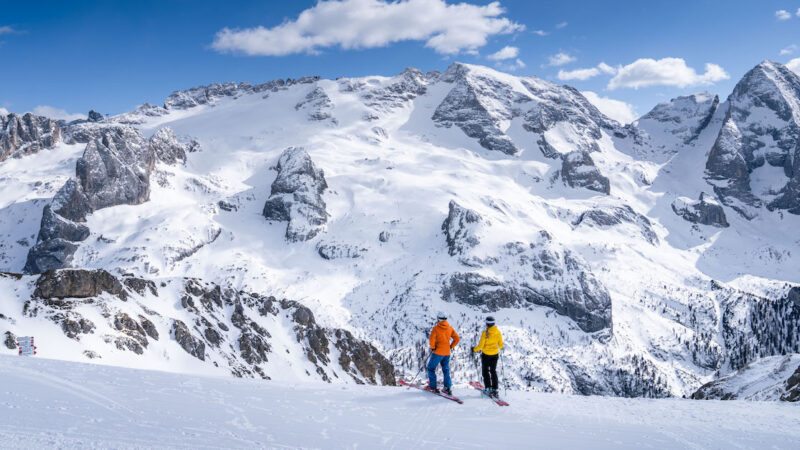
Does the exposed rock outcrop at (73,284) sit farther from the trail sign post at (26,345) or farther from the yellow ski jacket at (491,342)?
the yellow ski jacket at (491,342)

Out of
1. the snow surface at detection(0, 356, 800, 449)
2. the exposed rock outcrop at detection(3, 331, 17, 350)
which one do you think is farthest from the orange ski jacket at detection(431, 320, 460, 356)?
the exposed rock outcrop at detection(3, 331, 17, 350)

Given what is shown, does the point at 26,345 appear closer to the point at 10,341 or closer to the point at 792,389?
the point at 10,341

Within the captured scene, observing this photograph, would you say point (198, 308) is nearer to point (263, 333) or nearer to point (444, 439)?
point (263, 333)

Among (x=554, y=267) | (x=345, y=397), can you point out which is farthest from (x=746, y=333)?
(x=345, y=397)

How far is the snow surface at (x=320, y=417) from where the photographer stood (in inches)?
520

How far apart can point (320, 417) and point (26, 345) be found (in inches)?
1579

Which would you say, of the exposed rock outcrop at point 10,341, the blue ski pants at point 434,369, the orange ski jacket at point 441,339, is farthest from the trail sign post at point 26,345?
the orange ski jacket at point 441,339

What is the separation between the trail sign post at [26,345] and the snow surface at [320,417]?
2446 centimetres

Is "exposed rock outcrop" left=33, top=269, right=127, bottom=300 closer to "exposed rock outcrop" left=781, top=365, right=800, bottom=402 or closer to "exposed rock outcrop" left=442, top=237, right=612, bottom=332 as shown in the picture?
"exposed rock outcrop" left=781, top=365, right=800, bottom=402

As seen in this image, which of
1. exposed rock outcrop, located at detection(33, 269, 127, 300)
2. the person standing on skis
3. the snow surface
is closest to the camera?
the snow surface

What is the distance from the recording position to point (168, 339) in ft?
206

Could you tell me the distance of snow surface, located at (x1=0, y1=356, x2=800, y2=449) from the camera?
43.3 ft

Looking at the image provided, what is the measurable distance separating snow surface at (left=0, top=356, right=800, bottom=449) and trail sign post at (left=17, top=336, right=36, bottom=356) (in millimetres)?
24461

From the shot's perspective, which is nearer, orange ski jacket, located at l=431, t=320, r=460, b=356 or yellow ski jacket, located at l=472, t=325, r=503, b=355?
yellow ski jacket, located at l=472, t=325, r=503, b=355
